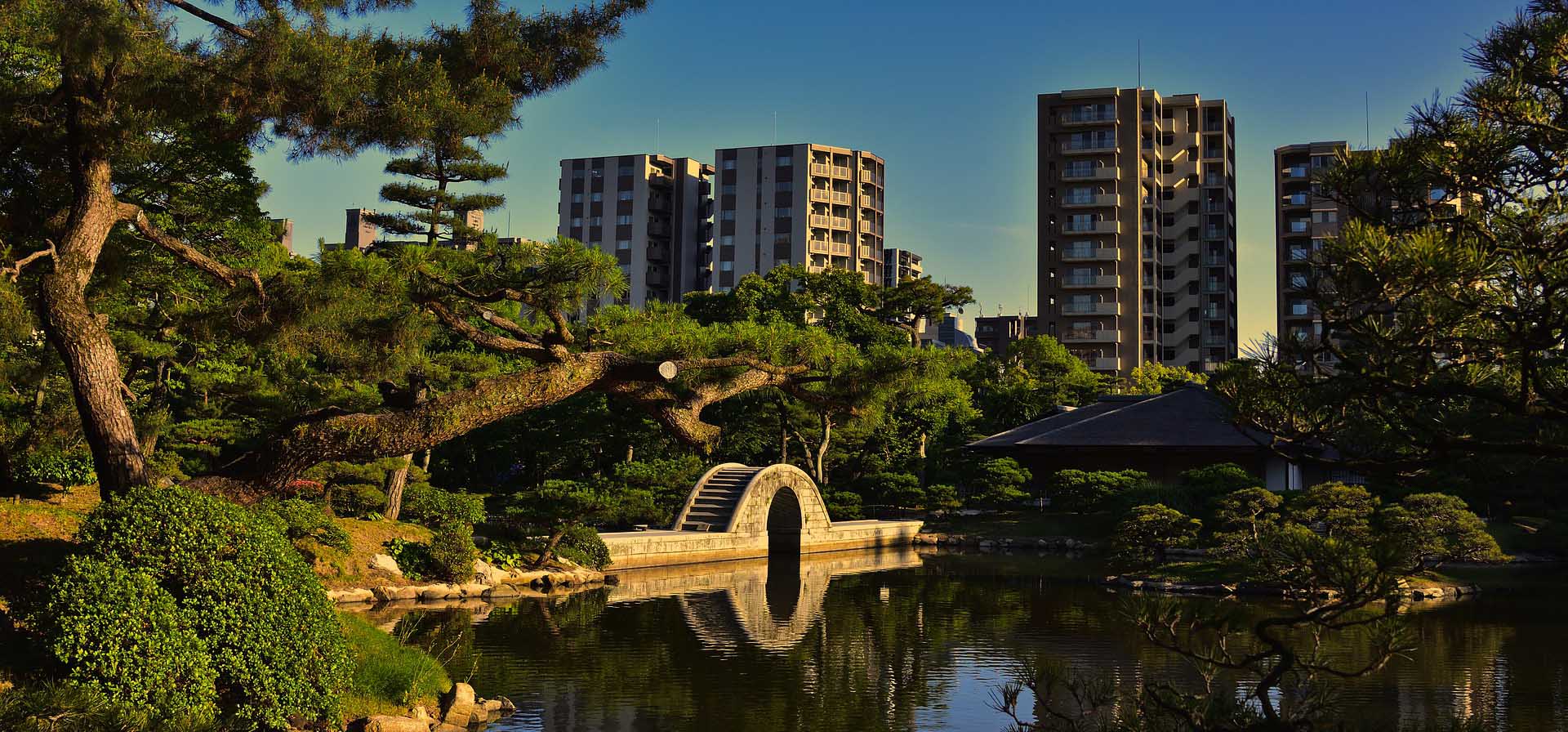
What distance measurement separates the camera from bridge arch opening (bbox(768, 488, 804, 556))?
28.4 m

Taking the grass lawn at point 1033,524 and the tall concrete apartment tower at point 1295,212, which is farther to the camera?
the tall concrete apartment tower at point 1295,212

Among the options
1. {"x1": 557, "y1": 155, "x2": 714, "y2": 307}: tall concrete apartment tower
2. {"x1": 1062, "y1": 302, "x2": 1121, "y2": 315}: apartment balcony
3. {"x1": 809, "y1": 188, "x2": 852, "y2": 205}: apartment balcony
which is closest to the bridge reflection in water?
{"x1": 1062, "y1": 302, "x2": 1121, "y2": 315}: apartment balcony

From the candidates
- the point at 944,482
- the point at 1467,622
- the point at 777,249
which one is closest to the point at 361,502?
the point at 1467,622

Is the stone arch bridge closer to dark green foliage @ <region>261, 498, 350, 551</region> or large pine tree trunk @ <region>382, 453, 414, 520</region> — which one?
large pine tree trunk @ <region>382, 453, 414, 520</region>

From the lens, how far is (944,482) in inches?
1432

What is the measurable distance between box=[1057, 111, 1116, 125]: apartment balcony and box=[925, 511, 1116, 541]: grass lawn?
32.9 meters

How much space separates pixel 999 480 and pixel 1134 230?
31667 mm

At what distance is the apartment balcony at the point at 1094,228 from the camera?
60.6 metres

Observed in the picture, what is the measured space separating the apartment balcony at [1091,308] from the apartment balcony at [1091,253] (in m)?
2.38

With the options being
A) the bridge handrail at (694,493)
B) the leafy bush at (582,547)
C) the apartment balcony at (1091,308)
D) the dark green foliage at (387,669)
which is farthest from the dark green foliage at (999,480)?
the apartment balcony at (1091,308)

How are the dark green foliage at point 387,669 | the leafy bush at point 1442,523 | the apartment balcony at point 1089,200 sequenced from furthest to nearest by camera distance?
the apartment balcony at point 1089,200, the leafy bush at point 1442,523, the dark green foliage at point 387,669

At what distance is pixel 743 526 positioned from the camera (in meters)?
26.4

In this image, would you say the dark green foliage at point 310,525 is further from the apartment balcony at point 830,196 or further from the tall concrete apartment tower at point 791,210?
the apartment balcony at point 830,196

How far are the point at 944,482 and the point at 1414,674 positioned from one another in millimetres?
23742
